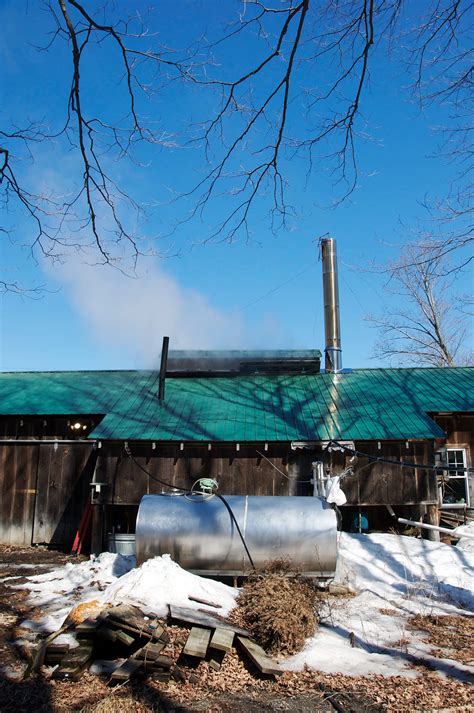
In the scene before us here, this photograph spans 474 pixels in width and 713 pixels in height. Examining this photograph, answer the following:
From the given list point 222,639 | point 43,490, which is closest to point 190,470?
point 43,490

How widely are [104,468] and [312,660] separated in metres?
9.55

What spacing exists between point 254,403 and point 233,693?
11.2 meters

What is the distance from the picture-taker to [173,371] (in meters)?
19.2

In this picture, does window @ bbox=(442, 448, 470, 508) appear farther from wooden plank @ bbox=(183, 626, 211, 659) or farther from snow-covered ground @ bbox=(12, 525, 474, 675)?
wooden plank @ bbox=(183, 626, 211, 659)

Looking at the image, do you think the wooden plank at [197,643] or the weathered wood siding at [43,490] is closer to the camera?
the wooden plank at [197,643]

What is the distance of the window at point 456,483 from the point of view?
16016 mm

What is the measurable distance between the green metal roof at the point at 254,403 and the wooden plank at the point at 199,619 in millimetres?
7362

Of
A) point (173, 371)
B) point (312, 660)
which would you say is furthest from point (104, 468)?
point (312, 660)

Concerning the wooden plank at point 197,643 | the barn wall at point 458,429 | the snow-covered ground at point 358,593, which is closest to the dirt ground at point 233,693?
the wooden plank at point 197,643

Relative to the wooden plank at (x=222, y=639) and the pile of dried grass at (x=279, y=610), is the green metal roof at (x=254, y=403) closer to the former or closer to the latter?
the pile of dried grass at (x=279, y=610)

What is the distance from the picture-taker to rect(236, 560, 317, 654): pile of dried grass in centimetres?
729

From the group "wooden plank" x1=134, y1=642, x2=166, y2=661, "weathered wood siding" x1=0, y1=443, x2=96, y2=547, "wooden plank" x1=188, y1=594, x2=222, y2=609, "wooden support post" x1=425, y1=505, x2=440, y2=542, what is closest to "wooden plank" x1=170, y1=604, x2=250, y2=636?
"wooden plank" x1=188, y1=594, x2=222, y2=609

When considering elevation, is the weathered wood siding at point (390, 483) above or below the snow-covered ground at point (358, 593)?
above

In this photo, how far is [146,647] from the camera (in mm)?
6496
